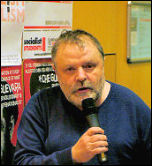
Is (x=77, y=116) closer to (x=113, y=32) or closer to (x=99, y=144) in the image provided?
(x=99, y=144)

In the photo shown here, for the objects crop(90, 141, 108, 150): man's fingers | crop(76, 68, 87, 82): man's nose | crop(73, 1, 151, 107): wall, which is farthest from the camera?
crop(73, 1, 151, 107): wall

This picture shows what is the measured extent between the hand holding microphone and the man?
1 centimetres

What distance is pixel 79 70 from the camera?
916 millimetres

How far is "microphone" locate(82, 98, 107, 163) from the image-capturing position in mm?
794

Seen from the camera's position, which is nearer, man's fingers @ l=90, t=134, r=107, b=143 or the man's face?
man's fingers @ l=90, t=134, r=107, b=143

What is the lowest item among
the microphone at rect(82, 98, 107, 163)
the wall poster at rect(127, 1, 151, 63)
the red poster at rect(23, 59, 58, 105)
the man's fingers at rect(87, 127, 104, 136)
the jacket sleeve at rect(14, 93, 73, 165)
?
the jacket sleeve at rect(14, 93, 73, 165)

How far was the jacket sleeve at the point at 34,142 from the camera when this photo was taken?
3.00 ft

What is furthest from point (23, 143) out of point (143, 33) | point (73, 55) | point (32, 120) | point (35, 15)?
point (143, 33)

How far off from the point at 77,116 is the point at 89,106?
0.46 feet

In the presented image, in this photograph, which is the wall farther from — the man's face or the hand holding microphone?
the hand holding microphone

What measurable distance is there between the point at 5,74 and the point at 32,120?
0.29 m

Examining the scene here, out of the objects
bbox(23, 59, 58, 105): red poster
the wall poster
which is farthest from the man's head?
the wall poster

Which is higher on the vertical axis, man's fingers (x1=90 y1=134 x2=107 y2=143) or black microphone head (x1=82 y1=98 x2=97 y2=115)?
black microphone head (x1=82 y1=98 x2=97 y2=115)

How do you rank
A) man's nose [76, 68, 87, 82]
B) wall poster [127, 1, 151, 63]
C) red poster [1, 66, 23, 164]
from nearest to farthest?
man's nose [76, 68, 87, 82] < red poster [1, 66, 23, 164] < wall poster [127, 1, 151, 63]
